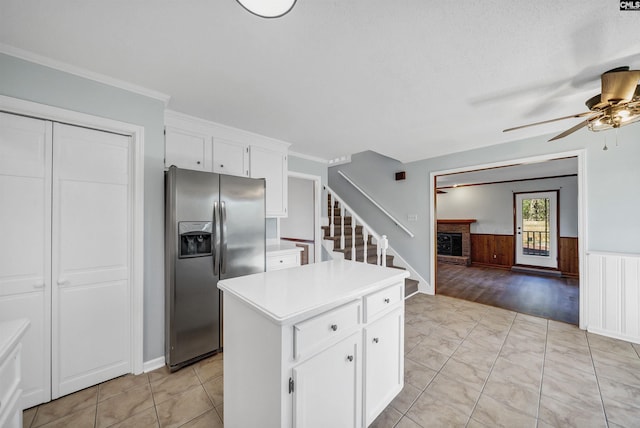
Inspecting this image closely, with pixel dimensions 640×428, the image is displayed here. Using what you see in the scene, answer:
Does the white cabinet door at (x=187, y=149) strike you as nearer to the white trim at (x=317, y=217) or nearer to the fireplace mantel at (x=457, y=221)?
the white trim at (x=317, y=217)

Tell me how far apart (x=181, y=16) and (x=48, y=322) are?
227 cm

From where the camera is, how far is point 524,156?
3.30m

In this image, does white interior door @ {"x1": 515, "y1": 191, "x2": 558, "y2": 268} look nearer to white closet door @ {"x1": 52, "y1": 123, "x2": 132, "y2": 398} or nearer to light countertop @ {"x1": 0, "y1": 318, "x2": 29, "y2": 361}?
white closet door @ {"x1": 52, "y1": 123, "x2": 132, "y2": 398}

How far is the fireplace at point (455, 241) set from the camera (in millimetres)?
6703

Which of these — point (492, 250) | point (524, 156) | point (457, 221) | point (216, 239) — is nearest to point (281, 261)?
point (216, 239)

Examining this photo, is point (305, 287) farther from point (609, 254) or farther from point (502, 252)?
point (502, 252)

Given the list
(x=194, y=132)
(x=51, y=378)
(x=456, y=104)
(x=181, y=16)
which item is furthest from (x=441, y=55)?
(x=51, y=378)

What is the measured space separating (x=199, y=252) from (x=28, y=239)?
109cm

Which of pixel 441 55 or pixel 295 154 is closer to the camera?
pixel 441 55

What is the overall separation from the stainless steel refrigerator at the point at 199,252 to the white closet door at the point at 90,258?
0.33 meters

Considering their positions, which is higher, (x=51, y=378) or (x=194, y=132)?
(x=194, y=132)

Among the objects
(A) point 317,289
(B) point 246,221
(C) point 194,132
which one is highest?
(C) point 194,132

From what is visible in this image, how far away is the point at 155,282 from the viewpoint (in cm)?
215

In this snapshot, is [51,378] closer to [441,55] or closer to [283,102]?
[283,102]
